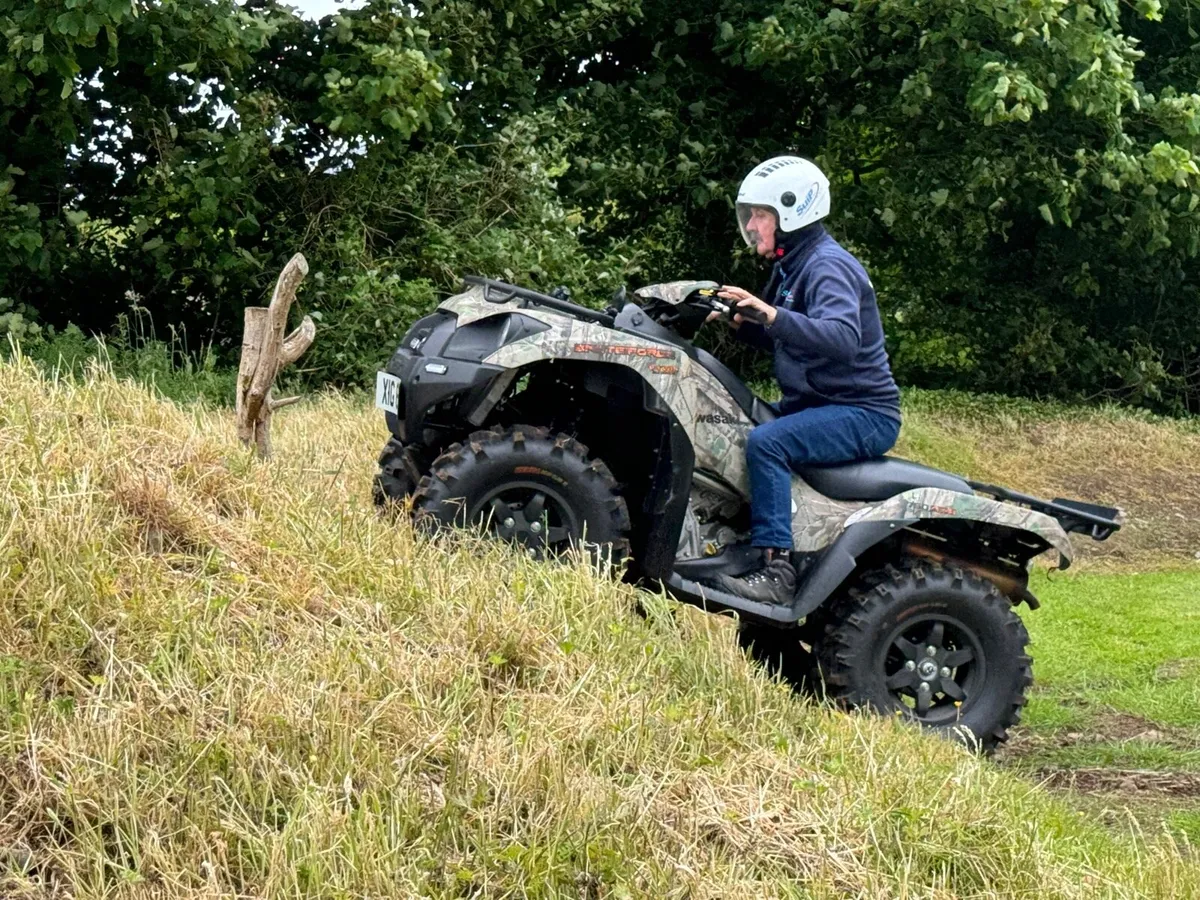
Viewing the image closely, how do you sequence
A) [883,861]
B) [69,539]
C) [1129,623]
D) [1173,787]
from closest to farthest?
1. [883,861]
2. [69,539]
3. [1173,787]
4. [1129,623]

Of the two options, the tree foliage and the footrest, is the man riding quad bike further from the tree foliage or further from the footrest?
the tree foliage

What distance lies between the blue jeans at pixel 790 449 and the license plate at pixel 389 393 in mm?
1412

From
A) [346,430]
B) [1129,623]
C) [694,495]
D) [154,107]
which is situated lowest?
[1129,623]

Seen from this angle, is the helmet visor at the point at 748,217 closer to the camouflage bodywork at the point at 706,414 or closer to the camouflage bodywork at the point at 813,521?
the camouflage bodywork at the point at 706,414

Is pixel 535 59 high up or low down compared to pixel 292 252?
up

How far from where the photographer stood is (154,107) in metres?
14.0

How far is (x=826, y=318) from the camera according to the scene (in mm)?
6656

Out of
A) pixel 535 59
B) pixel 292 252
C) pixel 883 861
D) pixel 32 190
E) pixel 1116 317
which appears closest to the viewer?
pixel 883 861

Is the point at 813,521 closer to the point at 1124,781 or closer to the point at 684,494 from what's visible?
the point at 684,494

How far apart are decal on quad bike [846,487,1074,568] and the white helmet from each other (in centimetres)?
119

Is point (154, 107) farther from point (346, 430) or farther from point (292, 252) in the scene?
point (346, 430)

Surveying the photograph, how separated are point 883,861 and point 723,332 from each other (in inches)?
548

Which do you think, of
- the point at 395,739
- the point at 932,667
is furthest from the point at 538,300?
the point at 395,739

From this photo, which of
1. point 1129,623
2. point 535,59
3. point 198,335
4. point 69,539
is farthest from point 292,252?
point 69,539
